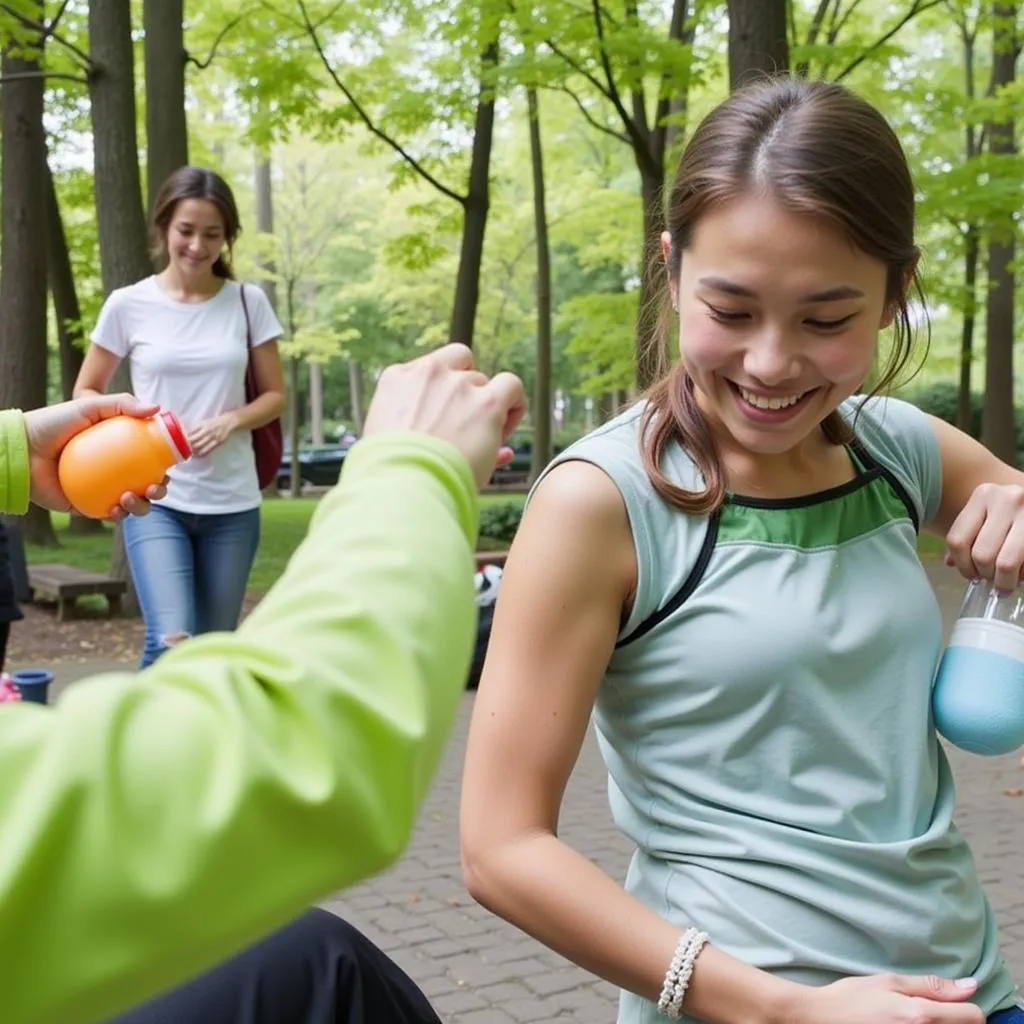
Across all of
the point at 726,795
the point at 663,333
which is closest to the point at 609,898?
the point at 726,795

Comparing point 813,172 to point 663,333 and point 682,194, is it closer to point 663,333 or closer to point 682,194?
point 682,194

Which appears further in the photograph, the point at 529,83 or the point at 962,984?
the point at 529,83

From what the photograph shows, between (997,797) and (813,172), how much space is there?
523cm

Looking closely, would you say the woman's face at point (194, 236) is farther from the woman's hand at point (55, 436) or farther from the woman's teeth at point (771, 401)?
the woman's teeth at point (771, 401)

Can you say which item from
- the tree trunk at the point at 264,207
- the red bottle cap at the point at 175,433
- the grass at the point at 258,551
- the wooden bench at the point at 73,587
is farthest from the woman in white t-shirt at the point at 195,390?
the tree trunk at the point at 264,207

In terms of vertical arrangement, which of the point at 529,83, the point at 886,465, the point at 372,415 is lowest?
the point at 886,465

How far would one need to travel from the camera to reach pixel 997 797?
629 centimetres

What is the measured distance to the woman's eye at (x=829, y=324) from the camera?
1.76 meters

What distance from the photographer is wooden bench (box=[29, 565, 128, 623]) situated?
10570 millimetres

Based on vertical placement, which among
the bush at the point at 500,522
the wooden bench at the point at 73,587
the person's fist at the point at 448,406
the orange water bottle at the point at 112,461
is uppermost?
the person's fist at the point at 448,406

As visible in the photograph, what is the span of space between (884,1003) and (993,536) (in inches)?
27.7

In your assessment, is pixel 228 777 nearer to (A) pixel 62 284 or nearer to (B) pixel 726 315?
(B) pixel 726 315

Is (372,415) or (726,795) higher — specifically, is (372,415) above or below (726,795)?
above

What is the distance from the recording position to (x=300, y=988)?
1.65 m
